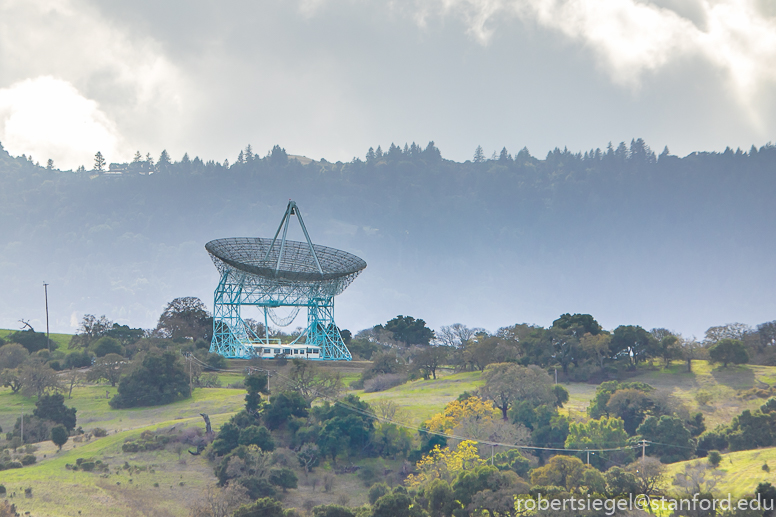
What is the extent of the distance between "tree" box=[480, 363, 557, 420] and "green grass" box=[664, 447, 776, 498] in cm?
1315

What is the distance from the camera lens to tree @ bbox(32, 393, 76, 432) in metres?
54.5

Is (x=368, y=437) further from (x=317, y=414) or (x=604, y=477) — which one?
(x=604, y=477)

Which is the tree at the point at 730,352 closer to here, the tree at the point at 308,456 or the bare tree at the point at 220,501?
the tree at the point at 308,456

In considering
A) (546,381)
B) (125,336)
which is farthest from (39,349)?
(546,381)

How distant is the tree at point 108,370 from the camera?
69.9 m

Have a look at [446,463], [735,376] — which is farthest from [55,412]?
[735,376]

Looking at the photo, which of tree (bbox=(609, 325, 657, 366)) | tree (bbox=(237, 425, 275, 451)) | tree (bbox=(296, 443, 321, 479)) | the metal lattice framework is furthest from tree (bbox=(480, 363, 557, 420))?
the metal lattice framework

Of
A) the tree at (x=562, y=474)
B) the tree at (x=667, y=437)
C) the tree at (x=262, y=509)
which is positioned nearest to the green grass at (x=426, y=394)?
the tree at (x=667, y=437)

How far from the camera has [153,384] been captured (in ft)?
212

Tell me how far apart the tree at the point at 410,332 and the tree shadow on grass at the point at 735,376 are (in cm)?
4828

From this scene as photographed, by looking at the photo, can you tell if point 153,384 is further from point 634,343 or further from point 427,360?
point 634,343

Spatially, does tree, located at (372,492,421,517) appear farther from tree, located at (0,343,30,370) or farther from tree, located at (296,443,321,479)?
tree, located at (0,343,30,370)

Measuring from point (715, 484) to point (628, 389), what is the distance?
1995 centimetres

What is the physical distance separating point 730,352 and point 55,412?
65571 mm
